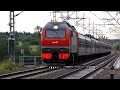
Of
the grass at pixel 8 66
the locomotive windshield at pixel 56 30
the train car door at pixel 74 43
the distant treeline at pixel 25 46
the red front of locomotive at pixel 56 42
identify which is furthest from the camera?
the distant treeline at pixel 25 46

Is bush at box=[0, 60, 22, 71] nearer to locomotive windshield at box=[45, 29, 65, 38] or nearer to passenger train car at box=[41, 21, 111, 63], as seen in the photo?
passenger train car at box=[41, 21, 111, 63]

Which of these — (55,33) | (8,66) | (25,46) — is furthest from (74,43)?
(25,46)

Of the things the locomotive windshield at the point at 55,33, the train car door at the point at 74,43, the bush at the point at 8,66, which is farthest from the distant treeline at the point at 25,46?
the locomotive windshield at the point at 55,33

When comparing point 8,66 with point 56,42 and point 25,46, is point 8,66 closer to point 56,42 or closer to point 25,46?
point 56,42

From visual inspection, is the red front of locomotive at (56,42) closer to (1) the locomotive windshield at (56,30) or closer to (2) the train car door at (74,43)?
(1) the locomotive windshield at (56,30)

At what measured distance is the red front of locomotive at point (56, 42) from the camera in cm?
3059
